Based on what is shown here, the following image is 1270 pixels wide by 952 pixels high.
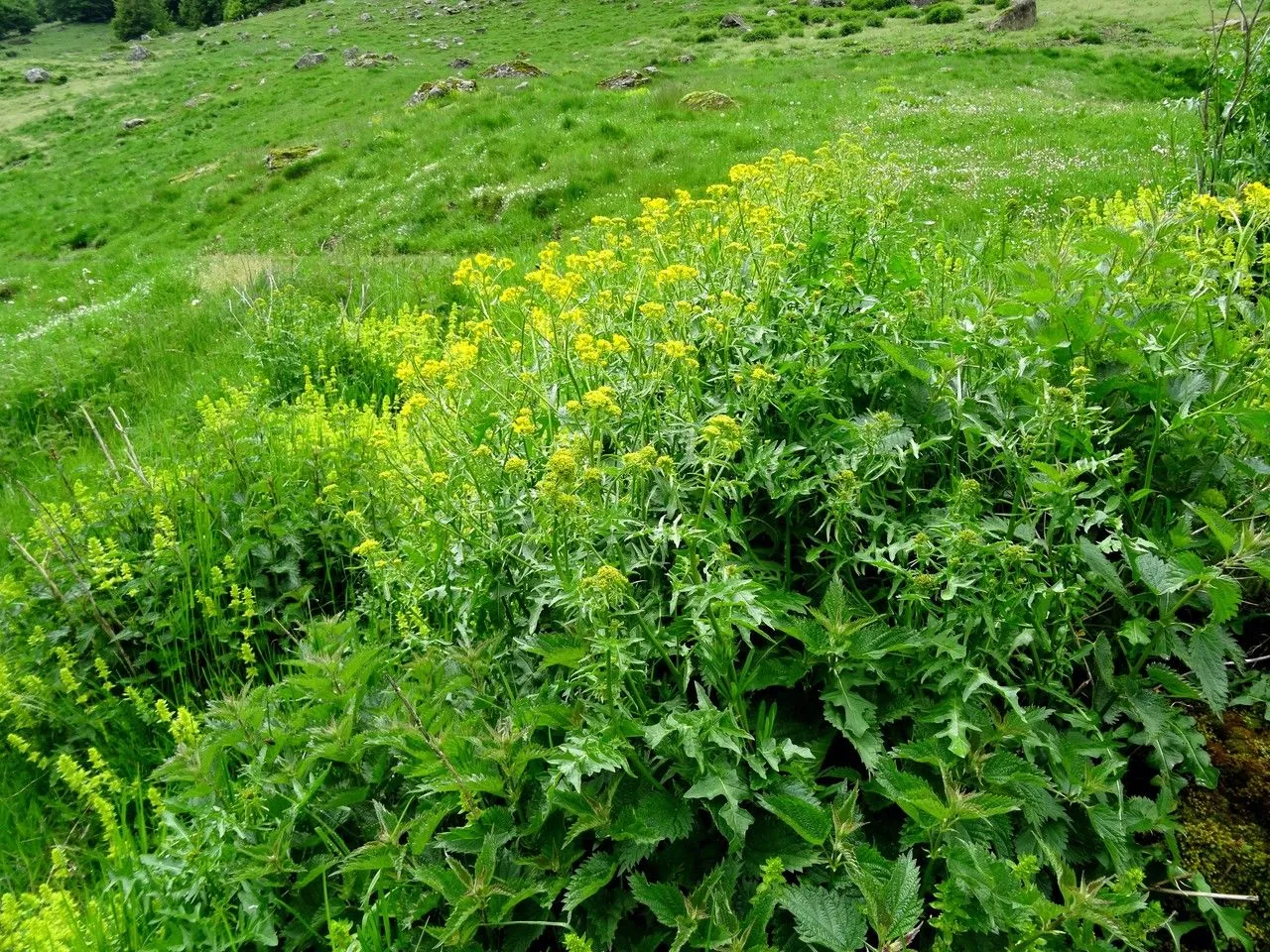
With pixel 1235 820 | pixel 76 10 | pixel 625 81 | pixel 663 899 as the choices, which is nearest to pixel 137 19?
pixel 76 10

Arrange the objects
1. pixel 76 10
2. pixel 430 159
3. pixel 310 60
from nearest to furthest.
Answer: pixel 430 159
pixel 310 60
pixel 76 10

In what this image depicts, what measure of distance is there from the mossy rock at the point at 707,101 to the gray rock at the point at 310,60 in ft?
100

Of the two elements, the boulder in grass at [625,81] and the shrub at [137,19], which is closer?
the boulder in grass at [625,81]

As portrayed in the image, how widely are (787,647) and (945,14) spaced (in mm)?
41347

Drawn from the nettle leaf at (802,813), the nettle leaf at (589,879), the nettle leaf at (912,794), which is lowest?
the nettle leaf at (589,879)

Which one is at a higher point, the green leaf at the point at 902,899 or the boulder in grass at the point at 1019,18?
the boulder in grass at the point at 1019,18

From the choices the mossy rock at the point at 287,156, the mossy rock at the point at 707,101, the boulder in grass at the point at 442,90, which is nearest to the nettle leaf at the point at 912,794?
the mossy rock at the point at 707,101

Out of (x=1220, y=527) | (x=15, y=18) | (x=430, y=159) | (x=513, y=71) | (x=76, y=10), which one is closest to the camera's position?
(x=1220, y=527)

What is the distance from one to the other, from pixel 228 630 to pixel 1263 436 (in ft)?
13.6

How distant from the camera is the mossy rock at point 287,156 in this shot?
1938 centimetres

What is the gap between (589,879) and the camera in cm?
188

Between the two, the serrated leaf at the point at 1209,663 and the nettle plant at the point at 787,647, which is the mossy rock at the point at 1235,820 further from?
the serrated leaf at the point at 1209,663

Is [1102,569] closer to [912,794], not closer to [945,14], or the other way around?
[912,794]

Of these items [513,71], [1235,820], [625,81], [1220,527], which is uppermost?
[513,71]
